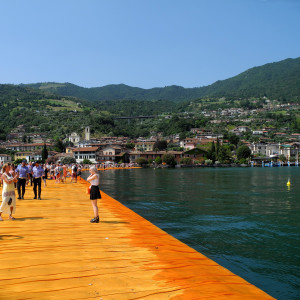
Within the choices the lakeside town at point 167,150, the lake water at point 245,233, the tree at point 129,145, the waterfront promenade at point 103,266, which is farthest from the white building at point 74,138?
the waterfront promenade at point 103,266

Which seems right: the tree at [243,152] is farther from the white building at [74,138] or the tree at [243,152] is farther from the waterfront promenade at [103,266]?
the waterfront promenade at [103,266]

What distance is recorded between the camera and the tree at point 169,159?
4545 inches

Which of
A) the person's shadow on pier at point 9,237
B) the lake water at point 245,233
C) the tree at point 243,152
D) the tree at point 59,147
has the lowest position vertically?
the lake water at point 245,233

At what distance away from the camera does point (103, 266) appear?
6.35 m

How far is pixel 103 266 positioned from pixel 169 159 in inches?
4317

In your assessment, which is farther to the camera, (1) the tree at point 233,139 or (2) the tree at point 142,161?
(1) the tree at point 233,139

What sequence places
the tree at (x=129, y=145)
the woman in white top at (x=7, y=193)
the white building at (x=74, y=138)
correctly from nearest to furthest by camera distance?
the woman in white top at (x=7, y=193), the tree at (x=129, y=145), the white building at (x=74, y=138)

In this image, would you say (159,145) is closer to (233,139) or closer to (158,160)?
(158,160)

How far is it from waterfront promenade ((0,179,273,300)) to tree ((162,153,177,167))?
105247mm

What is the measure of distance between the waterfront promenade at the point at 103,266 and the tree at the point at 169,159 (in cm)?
10525

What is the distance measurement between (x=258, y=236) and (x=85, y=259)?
7.84 m

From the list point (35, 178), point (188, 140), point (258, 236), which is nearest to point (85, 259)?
point (258, 236)

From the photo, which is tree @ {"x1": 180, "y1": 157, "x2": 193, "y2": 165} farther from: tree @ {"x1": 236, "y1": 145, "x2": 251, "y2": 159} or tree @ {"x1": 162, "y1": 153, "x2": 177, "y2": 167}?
tree @ {"x1": 236, "y1": 145, "x2": 251, "y2": 159}

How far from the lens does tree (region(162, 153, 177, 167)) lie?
115 metres
